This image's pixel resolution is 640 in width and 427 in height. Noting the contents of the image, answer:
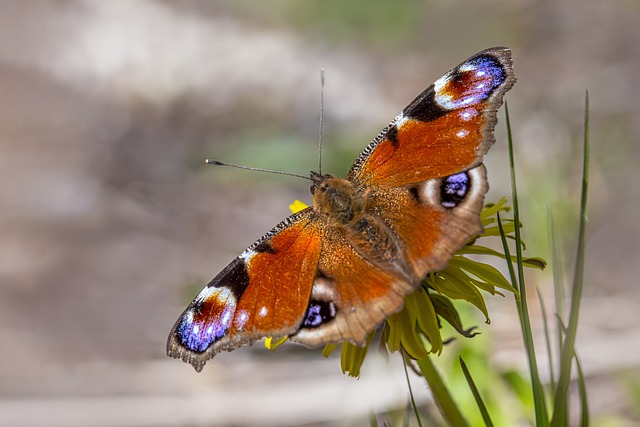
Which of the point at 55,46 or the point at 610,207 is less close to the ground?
the point at 55,46

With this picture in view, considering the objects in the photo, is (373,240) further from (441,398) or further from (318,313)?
(441,398)

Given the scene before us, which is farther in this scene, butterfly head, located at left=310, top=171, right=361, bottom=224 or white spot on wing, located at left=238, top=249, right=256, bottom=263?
butterfly head, located at left=310, top=171, right=361, bottom=224

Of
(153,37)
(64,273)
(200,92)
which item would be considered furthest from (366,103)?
(64,273)

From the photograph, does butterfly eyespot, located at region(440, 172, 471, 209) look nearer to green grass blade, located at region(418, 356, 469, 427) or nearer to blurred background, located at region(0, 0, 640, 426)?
green grass blade, located at region(418, 356, 469, 427)

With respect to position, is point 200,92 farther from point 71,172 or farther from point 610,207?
point 610,207

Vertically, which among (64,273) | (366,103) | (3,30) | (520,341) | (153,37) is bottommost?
(520,341)

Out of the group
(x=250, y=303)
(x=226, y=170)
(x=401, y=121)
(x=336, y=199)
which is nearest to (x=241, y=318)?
(x=250, y=303)

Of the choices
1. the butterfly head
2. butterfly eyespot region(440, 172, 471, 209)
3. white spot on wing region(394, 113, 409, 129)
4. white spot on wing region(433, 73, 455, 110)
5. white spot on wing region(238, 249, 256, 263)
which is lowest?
white spot on wing region(238, 249, 256, 263)

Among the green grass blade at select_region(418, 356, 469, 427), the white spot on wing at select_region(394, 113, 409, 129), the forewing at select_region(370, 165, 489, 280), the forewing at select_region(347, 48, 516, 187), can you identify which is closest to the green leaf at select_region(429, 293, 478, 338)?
the green grass blade at select_region(418, 356, 469, 427)

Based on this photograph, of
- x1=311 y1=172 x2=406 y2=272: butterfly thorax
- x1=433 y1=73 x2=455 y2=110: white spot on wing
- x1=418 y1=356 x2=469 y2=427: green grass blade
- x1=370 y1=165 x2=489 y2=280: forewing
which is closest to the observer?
x1=370 y1=165 x2=489 y2=280: forewing
